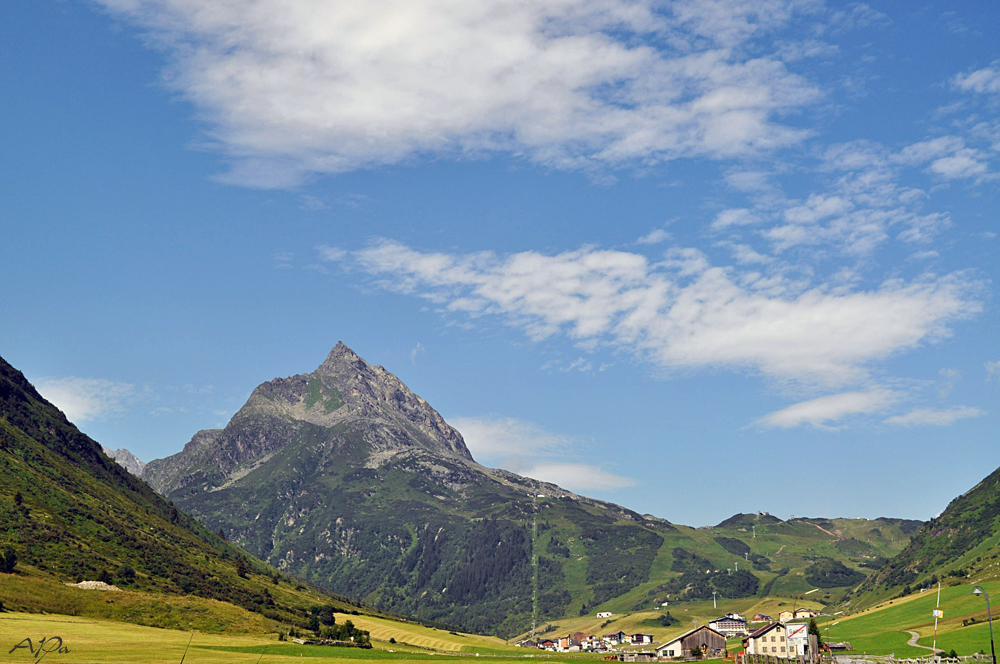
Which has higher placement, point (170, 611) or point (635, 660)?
point (170, 611)

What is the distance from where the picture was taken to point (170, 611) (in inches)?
7721

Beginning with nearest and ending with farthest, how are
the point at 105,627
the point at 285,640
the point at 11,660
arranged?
the point at 11,660 < the point at 105,627 < the point at 285,640

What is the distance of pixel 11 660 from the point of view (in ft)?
350

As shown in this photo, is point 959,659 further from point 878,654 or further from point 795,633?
point 878,654

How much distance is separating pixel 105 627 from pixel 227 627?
42.1m

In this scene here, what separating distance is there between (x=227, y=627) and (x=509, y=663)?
238 ft

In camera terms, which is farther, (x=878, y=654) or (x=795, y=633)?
(x=878, y=654)

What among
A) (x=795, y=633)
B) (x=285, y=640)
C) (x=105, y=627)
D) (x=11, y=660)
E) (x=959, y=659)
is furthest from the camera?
(x=285, y=640)

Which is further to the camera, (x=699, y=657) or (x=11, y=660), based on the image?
(x=699, y=657)

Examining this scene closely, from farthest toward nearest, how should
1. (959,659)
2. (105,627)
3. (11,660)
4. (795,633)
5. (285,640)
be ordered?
(285,640) → (105,627) → (959,659) → (795,633) → (11,660)

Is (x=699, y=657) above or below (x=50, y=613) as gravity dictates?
below

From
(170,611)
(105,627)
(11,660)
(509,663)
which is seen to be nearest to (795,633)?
(509,663)

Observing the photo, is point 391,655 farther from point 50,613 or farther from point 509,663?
point 50,613

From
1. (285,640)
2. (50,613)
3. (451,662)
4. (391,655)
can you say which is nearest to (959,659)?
(451,662)
